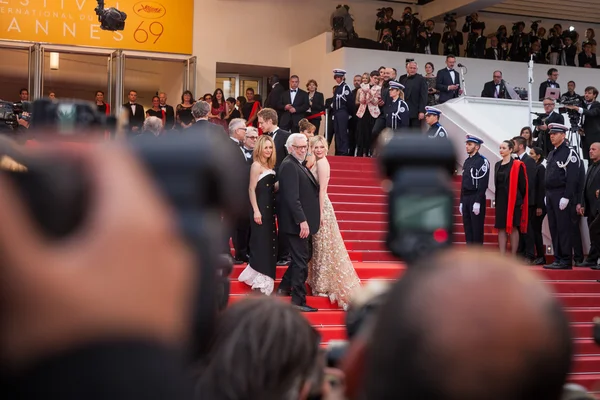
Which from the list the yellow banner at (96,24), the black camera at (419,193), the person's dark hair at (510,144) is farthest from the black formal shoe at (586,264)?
the yellow banner at (96,24)

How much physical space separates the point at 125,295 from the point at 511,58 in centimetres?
1883

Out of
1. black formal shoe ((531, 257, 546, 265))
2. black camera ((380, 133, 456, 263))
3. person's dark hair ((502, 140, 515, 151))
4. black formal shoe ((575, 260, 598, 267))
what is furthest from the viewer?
person's dark hair ((502, 140, 515, 151))

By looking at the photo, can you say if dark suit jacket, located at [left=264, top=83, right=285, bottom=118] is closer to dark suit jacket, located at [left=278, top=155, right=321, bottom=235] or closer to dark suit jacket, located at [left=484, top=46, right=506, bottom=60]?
dark suit jacket, located at [left=484, top=46, right=506, bottom=60]

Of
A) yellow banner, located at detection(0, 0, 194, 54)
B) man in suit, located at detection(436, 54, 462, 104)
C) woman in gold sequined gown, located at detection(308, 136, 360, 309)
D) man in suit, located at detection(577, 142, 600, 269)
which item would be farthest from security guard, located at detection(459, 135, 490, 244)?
yellow banner, located at detection(0, 0, 194, 54)

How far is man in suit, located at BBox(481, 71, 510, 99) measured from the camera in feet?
51.2

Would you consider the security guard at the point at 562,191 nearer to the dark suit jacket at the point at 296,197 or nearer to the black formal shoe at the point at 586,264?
the black formal shoe at the point at 586,264

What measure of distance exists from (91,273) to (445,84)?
14.4m

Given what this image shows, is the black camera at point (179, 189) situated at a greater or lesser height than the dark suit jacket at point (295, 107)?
lesser

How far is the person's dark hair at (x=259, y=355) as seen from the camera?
144 centimetres

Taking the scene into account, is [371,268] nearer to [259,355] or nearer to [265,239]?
[265,239]

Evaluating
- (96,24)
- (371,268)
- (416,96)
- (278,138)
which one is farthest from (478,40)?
(371,268)

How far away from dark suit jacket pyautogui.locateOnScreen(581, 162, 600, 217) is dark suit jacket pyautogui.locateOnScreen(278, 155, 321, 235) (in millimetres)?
3700

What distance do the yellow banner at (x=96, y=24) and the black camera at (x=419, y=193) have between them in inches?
632

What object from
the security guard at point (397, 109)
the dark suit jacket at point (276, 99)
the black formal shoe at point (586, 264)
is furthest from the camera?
the dark suit jacket at point (276, 99)
